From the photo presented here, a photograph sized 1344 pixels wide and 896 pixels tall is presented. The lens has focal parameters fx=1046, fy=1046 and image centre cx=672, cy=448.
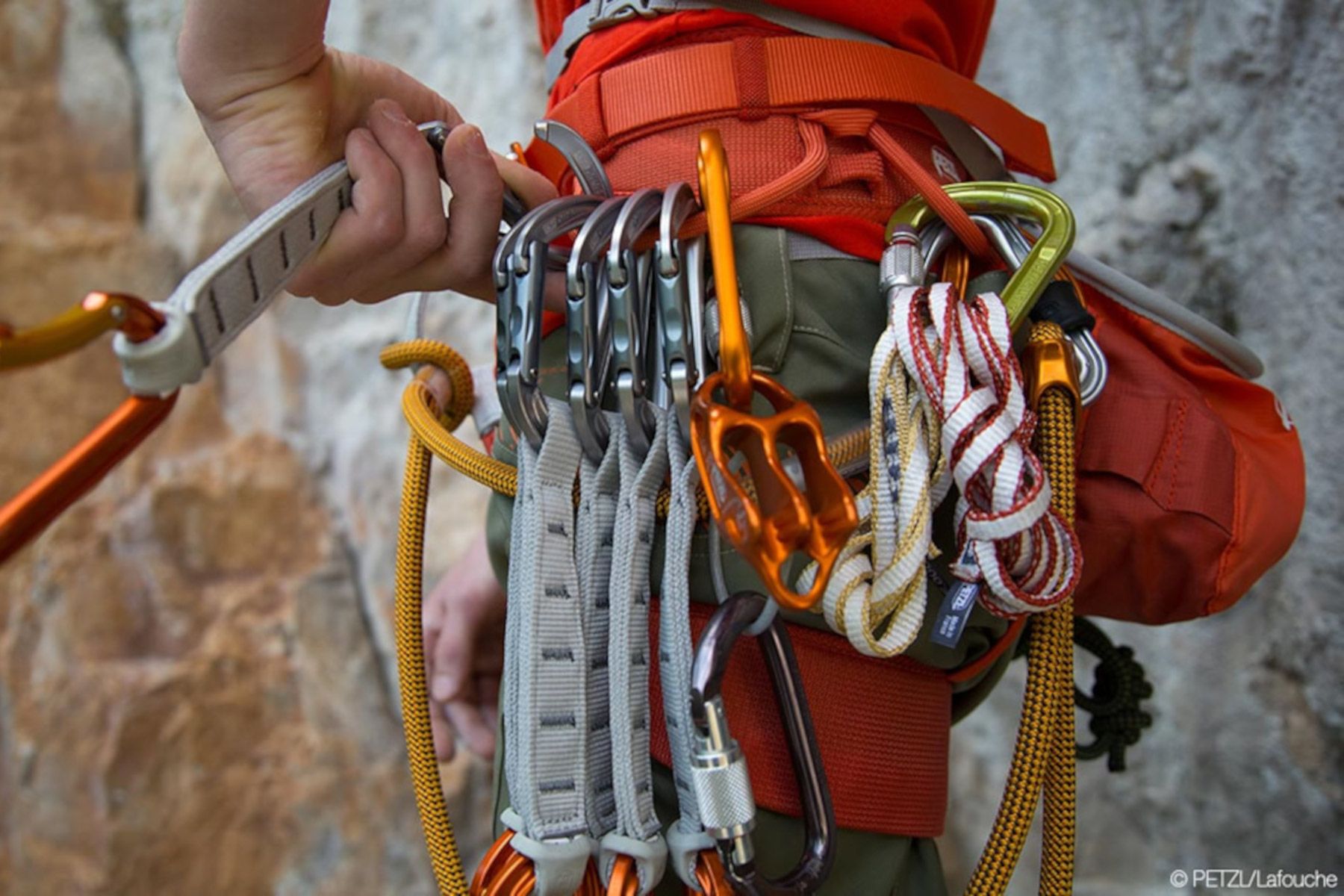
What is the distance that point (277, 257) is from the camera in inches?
18.0

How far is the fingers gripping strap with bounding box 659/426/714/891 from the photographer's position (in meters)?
0.48

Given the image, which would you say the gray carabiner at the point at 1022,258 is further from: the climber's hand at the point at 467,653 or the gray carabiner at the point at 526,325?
the climber's hand at the point at 467,653

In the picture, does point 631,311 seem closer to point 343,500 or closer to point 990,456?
point 990,456

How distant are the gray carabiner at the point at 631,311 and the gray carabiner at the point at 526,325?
0.03 metres

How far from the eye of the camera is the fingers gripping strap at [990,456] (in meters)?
0.44

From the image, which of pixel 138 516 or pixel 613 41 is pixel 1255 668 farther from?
pixel 138 516

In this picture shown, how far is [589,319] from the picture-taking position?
1.58ft

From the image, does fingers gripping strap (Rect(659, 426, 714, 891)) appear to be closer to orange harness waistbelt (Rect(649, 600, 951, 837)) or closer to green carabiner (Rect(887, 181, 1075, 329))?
orange harness waistbelt (Rect(649, 600, 951, 837))

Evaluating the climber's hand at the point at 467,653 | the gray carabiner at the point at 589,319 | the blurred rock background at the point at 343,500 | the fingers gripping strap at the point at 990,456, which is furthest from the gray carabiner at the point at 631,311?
the blurred rock background at the point at 343,500

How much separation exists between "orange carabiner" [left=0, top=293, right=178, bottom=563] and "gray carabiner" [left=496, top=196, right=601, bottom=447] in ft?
0.51

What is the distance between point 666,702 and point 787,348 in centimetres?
18

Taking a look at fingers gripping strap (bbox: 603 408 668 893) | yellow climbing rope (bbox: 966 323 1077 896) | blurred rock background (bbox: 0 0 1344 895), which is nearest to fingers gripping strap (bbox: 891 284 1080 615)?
yellow climbing rope (bbox: 966 323 1077 896)

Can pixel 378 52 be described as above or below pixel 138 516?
above

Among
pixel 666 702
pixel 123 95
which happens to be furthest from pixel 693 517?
pixel 123 95
